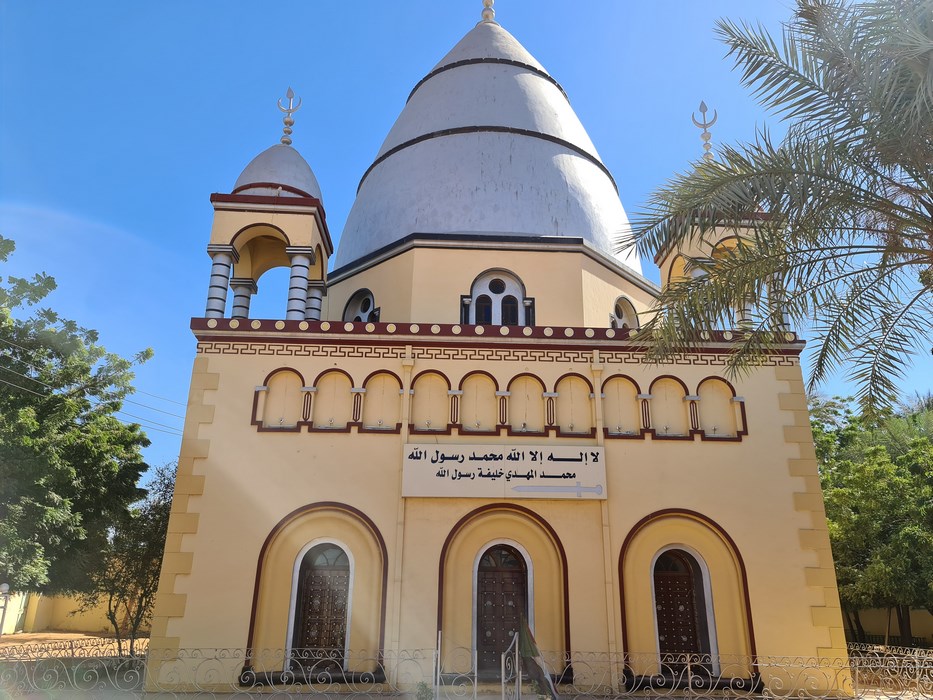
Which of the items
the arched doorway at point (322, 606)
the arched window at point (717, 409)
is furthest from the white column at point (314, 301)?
the arched window at point (717, 409)

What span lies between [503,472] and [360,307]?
5.09m

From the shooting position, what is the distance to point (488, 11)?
18984 mm

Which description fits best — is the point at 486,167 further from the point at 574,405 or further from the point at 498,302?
the point at 574,405

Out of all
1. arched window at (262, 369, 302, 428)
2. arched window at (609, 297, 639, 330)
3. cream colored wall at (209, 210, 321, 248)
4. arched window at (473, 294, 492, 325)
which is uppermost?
cream colored wall at (209, 210, 321, 248)

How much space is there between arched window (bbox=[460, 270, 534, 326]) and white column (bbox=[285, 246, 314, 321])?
274 cm

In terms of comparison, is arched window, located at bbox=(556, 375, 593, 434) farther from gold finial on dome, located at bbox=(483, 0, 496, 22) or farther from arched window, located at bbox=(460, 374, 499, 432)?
gold finial on dome, located at bbox=(483, 0, 496, 22)

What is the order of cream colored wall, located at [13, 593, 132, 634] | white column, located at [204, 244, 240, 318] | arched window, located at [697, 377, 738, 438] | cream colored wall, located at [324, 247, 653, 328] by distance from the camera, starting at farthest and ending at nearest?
1. cream colored wall, located at [13, 593, 132, 634]
2. cream colored wall, located at [324, 247, 653, 328]
3. white column, located at [204, 244, 240, 318]
4. arched window, located at [697, 377, 738, 438]

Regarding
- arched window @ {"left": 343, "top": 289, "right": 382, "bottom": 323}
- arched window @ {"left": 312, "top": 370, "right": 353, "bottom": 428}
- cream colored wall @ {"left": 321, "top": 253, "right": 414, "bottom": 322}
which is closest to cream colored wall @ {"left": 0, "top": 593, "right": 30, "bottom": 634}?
cream colored wall @ {"left": 321, "top": 253, "right": 414, "bottom": 322}

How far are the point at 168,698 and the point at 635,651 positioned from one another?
20.5 ft

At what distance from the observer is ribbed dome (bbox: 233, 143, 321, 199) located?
12.7 meters

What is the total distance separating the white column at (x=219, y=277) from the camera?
1165 centimetres

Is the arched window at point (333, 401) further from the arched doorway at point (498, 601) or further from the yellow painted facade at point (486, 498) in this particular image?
the arched doorway at point (498, 601)

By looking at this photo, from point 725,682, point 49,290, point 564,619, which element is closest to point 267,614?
point 564,619

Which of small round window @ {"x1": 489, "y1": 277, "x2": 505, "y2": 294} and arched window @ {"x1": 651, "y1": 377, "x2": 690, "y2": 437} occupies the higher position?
small round window @ {"x1": 489, "y1": 277, "x2": 505, "y2": 294}
